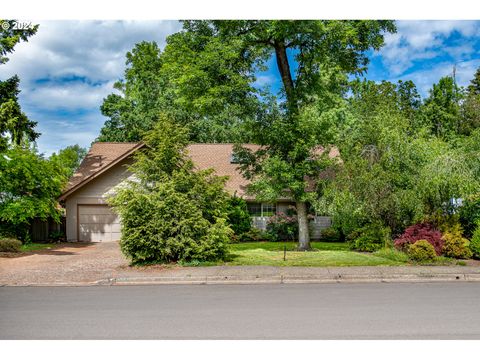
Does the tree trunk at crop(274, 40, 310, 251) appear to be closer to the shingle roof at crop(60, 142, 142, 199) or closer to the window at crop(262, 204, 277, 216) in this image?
the window at crop(262, 204, 277, 216)

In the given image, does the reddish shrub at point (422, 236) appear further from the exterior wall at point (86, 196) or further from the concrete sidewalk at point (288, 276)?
the exterior wall at point (86, 196)

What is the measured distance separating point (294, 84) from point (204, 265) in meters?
8.70

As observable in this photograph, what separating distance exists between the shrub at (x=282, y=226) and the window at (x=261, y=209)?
905 millimetres

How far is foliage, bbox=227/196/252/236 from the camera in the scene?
21.7 metres

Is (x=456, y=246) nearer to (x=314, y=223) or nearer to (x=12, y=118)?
(x=314, y=223)

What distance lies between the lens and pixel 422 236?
14.1m

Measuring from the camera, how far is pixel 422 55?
33.4 feet

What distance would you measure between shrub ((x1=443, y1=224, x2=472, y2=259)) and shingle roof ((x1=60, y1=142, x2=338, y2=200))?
9227 mm

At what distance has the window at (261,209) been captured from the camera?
23.2m

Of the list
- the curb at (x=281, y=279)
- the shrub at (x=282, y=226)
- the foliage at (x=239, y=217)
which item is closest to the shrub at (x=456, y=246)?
the curb at (x=281, y=279)

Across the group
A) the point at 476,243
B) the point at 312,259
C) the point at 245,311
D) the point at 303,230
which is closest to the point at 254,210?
the point at 303,230

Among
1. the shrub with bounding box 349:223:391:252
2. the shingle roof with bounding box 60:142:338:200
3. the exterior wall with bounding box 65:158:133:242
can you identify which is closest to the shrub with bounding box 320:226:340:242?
the shingle roof with bounding box 60:142:338:200

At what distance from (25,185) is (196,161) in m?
9.22

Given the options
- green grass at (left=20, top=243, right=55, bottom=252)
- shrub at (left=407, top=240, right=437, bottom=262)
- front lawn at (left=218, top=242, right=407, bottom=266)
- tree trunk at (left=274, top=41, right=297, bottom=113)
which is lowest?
front lawn at (left=218, top=242, right=407, bottom=266)
